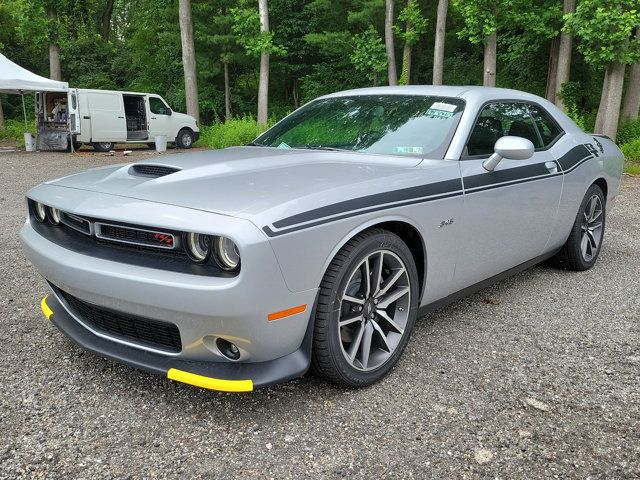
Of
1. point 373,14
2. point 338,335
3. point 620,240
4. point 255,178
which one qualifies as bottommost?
point 620,240

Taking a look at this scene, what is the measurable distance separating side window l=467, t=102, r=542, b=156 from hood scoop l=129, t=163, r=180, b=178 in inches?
66.0

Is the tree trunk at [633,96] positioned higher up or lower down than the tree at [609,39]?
lower down

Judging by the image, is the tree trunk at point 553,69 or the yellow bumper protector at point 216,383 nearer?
the yellow bumper protector at point 216,383

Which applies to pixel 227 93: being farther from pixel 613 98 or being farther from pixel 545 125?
pixel 545 125

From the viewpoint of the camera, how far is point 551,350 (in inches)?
123

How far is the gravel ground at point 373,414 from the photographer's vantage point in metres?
2.09

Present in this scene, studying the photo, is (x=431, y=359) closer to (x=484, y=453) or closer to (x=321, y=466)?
(x=484, y=453)

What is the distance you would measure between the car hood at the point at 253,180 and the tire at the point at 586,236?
2.06 m

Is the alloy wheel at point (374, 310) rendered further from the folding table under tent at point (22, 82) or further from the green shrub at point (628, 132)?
the folding table under tent at point (22, 82)

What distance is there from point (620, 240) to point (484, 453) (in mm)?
4513

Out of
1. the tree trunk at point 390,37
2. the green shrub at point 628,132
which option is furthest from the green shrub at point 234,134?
the green shrub at point 628,132

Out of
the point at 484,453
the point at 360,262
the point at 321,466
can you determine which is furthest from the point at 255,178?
the point at 484,453

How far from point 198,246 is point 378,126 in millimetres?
1617

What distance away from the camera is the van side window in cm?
1853
